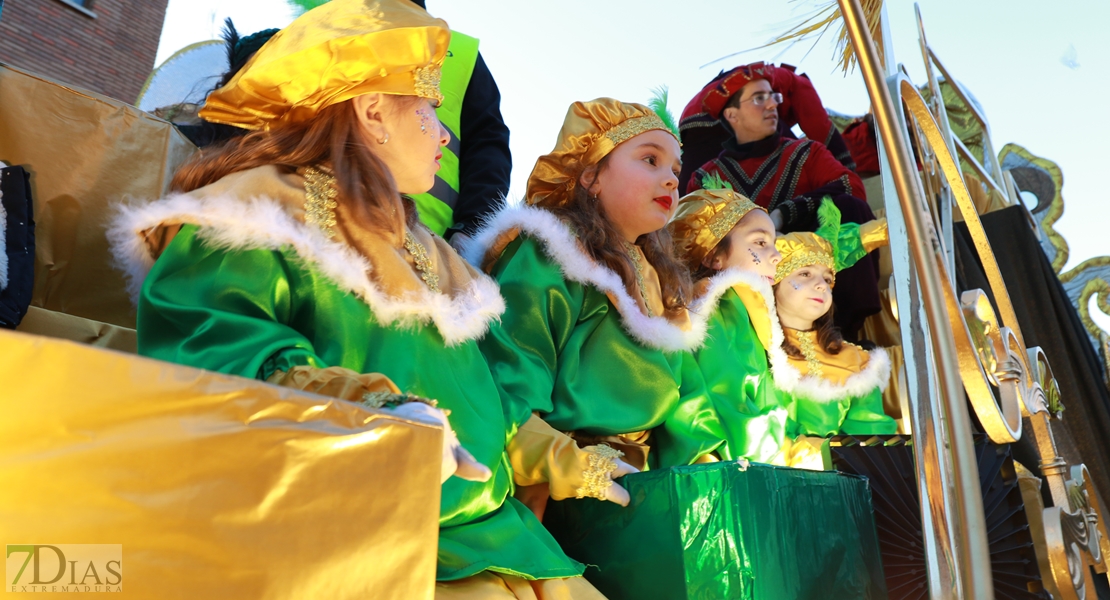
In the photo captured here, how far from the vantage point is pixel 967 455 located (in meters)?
1.30

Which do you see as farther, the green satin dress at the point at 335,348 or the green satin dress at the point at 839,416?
the green satin dress at the point at 839,416

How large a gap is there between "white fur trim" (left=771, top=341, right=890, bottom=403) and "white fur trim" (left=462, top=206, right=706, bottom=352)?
690 millimetres

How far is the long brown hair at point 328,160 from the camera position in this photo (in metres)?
1.75

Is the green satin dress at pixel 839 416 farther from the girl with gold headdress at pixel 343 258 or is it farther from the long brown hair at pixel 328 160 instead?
the long brown hair at pixel 328 160

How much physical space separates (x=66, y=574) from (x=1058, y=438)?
342cm

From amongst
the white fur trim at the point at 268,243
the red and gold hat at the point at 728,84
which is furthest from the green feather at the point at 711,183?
the white fur trim at the point at 268,243

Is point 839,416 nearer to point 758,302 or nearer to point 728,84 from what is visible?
point 758,302

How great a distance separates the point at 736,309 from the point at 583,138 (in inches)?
30.1

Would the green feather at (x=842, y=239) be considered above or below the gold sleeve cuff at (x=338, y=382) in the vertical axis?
below

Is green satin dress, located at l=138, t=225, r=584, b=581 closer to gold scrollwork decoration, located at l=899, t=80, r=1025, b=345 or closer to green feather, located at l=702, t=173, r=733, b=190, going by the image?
gold scrollwork decoration, located at l=899, t=80, r=1025, b=345

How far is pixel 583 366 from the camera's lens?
7.64 ft

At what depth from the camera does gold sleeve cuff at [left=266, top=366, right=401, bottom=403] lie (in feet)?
4.24

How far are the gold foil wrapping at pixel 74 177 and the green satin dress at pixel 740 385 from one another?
1578 millimetres

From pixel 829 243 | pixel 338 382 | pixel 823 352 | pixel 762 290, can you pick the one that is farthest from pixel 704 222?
pixel 338 382
